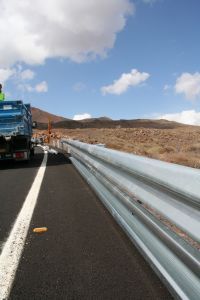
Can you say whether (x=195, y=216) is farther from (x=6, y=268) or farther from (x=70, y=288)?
(x=6, y=268)

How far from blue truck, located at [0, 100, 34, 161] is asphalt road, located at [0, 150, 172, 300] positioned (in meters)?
9.53

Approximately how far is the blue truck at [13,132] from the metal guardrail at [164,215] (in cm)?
1142

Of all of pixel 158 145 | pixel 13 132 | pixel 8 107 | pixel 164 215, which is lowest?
pixel 158 145

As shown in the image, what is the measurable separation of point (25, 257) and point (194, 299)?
2280mm

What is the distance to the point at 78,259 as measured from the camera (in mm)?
4602

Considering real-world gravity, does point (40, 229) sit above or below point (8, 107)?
below

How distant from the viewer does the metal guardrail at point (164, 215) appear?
314 centimetres

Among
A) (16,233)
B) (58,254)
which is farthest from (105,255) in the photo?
(16,233)

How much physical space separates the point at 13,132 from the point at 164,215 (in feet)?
46.0

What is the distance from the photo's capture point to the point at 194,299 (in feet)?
9.65

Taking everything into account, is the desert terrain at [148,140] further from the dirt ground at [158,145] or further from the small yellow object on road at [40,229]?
the small yellow object on road at [40,229]

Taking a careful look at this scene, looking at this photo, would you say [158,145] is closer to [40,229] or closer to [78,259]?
[40,229]

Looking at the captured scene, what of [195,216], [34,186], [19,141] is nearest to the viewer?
[195,216]

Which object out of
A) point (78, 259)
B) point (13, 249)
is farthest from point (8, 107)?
point (78, 259)
